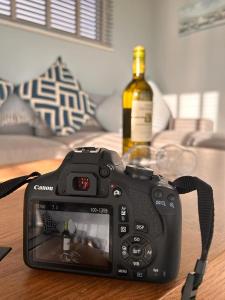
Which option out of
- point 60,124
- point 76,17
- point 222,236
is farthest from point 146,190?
point 76,17

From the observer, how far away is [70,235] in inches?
11.7

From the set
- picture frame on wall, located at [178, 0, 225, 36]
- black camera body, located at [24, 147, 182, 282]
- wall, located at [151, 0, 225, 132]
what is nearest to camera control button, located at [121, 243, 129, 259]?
black camera body, located at [24, 147, 182, 282]

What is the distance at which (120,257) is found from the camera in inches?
11.1

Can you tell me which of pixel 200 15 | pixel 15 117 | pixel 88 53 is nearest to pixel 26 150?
pixel 15 117

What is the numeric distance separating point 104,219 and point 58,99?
1836 mm

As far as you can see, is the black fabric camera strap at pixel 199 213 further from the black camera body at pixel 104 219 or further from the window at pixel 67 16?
the window at pixel 67 16

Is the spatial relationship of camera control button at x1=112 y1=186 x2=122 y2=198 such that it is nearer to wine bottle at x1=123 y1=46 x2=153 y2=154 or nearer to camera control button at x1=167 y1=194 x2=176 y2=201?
camera control button at x1=167 y1=194 x2=176 y2=201

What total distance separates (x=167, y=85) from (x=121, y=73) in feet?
1.56

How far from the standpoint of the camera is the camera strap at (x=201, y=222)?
0.26 metres

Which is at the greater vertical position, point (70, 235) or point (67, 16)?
point (67, 16)

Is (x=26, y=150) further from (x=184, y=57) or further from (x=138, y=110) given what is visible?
(x=184, y=57)

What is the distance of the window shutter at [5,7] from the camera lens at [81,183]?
214cm

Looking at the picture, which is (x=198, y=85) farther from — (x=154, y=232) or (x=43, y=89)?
(x=154, y=232)

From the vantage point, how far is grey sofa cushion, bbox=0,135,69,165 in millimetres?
1397
